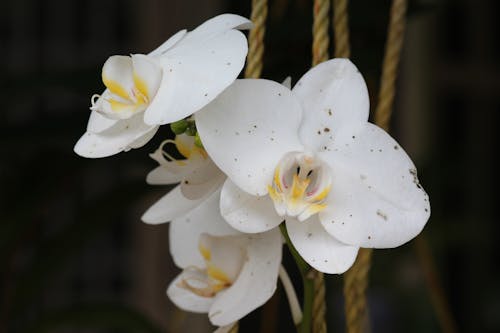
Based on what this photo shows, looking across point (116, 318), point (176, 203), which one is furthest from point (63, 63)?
point (176, 203)

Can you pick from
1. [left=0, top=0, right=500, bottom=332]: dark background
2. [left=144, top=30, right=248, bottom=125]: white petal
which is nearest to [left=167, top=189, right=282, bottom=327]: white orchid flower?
[left=144, top=30, right=248, bottom=125]: white petal

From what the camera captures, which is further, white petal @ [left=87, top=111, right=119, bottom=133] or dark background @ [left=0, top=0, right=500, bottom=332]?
dark background @ [left=0, top=0, right=500, bottom=332]

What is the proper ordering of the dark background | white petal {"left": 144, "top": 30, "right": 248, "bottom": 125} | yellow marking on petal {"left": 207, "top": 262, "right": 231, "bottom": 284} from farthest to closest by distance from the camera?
the dark background < yellow marking on petal {"left": 207, "top": 262, "right": 231, "bottom": 284} < white petal {"left": 144, "top": 30, "right": 248, "bottom": 125}

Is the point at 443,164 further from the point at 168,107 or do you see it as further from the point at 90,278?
the point at 168,107

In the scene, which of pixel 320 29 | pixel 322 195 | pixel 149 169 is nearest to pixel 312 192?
pixel 322 195

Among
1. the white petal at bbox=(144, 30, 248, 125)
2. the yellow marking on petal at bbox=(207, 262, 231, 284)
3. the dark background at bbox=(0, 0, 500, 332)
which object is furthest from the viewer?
the dark background at bbox=(0, 0, 500, 332)

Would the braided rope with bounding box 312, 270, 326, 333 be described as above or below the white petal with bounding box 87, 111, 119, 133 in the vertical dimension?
below

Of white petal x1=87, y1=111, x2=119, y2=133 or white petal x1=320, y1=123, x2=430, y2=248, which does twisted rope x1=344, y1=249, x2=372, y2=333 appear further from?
white petal x1=87, y1=111, x2=119, y2=133

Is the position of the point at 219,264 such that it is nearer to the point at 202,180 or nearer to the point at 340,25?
the point at 202,180

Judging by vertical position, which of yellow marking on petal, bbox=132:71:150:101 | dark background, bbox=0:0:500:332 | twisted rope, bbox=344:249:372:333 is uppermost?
yellow marking on petal, bbox=132:71:150:101
